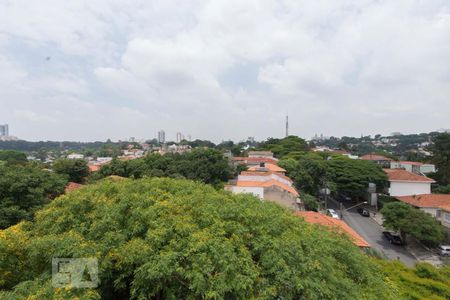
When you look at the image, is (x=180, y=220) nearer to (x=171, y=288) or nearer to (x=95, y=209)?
(x=171, y=288)

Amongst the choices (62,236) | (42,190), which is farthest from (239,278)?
(42,190)

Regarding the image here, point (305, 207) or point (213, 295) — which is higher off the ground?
point (213, 295)

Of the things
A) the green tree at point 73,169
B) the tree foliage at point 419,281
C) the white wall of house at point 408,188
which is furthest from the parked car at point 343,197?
the green tree at point 73,169

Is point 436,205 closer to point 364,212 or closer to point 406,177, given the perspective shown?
point 364,212

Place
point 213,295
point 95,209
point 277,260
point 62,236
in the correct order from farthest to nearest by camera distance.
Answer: point 95,209, point 62,236, point 277,260, point 213,295

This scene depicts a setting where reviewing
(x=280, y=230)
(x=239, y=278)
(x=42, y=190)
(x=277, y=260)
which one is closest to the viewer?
(x=239, y=278)

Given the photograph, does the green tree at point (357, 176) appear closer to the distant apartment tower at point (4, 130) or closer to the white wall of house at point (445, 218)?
the white wall of house at point (445, 218)
